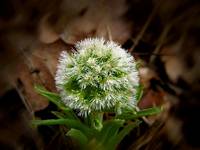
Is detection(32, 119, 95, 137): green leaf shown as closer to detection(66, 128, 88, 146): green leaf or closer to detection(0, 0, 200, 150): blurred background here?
detection(66, 128, 88, 146): green leaf

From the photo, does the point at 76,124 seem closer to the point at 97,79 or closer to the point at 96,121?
the point at 96,121

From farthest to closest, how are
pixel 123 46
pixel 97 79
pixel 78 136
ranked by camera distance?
pixel 123 46 → pixel 78 136 → pixel 97 79

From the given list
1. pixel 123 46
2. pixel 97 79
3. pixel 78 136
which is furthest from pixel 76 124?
pixel 123 46

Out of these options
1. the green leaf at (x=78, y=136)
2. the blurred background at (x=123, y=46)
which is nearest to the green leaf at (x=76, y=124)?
the green leaf at (x=78, y=136)

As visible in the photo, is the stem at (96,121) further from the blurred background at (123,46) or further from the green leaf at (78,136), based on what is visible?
the blurred background at (123,46)

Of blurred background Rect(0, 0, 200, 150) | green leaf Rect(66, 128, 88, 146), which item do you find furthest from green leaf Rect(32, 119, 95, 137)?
blurred background Rect(0, 0, 200, 150)

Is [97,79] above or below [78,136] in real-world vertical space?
above
